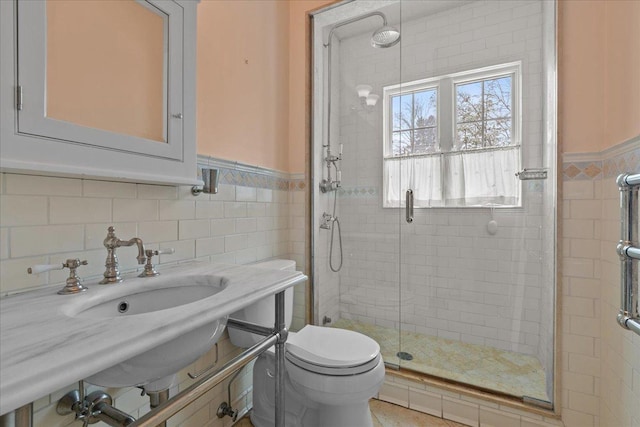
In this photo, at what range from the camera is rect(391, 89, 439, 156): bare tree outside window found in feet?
7.61

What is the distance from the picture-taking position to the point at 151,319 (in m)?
0.63

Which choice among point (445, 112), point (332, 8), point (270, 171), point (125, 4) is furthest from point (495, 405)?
point (332, 8)

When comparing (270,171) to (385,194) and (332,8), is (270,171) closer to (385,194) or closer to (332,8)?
(385,194)

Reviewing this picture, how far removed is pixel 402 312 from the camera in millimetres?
2289

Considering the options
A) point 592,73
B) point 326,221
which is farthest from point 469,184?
point 326,221

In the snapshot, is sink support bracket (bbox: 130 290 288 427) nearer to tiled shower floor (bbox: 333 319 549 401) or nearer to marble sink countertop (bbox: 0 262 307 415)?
marble sink countertop (bbox: 0 262 307 415)

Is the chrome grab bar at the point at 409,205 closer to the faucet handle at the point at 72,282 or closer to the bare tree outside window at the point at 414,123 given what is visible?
the bare tree outside window at the point at 414,123

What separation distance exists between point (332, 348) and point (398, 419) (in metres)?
0.64

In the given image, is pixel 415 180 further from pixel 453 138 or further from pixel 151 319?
pixel 151 319

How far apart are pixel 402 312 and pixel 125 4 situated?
91.4 inches

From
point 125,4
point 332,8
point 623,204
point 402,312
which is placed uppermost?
point 332,8

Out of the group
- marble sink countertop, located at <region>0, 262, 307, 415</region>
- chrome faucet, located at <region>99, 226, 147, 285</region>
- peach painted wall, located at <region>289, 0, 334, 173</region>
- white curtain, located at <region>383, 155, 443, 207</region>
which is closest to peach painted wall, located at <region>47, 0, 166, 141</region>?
chrome faucet, located at <region>99, 226, 147, 285</region>

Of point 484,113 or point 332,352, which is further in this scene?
point 484,113

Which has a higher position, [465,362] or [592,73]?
[592,73]
